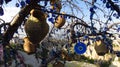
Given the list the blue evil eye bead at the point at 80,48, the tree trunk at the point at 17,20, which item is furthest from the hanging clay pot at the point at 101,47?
the tree trunk at the point at 17,20

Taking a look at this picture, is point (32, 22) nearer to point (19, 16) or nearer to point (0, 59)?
point (19, 16)

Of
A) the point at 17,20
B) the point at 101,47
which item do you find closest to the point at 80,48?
the point at 17,20

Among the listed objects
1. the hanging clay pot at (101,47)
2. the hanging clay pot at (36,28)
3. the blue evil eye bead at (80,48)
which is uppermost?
→ the hanging clay pot at (36,28)

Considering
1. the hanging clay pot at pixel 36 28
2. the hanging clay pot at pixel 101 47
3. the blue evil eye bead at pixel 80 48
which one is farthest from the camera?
the hanging clay pot at pixel 101 47

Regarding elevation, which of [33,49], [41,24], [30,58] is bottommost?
[30,58]

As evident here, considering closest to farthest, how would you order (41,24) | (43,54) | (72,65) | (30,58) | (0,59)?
(41,24) < (0,59) < (43,54) < (30,58) < (72,65)

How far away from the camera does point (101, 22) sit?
5188mm

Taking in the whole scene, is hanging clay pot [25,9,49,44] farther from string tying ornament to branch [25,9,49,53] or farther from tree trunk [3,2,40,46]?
tree trunk [3,2,40,46]

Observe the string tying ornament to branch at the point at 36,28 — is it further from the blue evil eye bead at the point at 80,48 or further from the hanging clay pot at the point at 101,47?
the hanging clay pot at the point at 101,47

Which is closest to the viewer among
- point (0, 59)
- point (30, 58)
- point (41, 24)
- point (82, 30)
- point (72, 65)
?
point (41, 24)

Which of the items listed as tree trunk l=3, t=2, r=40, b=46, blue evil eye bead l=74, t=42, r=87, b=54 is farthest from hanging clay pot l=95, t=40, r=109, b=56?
tree trunk l=3, t=2, r=40, b=46

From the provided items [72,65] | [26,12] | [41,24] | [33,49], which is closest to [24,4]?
[26,12]

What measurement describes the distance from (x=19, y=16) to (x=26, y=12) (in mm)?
80

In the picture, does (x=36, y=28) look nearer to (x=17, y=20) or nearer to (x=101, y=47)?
(x=17, y=20)
